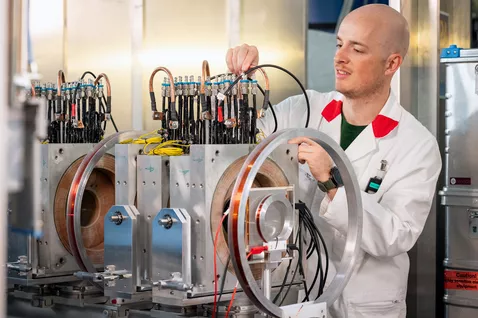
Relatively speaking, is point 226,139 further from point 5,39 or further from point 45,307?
point 5,39

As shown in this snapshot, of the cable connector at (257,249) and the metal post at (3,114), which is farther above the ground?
the metal post at (3,114)

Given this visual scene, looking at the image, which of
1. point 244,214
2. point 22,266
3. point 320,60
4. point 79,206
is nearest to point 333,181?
point 244,214

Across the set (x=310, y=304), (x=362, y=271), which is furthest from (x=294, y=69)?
(x=310, y=304)

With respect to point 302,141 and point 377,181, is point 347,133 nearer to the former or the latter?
point 377,181

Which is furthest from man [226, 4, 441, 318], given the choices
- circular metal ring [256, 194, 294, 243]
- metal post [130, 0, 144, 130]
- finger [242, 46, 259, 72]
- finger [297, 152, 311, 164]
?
metal post [130, 0, 144, 130]

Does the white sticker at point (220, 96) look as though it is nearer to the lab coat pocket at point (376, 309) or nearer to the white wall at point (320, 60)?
the lab coat pocket at point (376, 309)

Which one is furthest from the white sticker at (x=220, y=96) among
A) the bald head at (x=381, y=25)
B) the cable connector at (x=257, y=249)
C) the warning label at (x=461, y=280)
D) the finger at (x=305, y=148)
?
the warning label at (x=461, y=280)

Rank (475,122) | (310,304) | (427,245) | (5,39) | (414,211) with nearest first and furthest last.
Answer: (5,39)
(310,304)
(414,211)
(475,122)
(427,245)

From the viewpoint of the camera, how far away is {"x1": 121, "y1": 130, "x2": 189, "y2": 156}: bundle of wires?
264cm

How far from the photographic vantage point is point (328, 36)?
464 centimetres

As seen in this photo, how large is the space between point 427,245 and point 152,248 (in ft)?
7.64

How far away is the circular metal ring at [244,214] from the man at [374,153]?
0.23 m

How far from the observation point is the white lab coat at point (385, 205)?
293 cm

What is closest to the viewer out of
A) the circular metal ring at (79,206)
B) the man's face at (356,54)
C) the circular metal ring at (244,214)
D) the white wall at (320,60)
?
the circular metal ring at (244,214)
